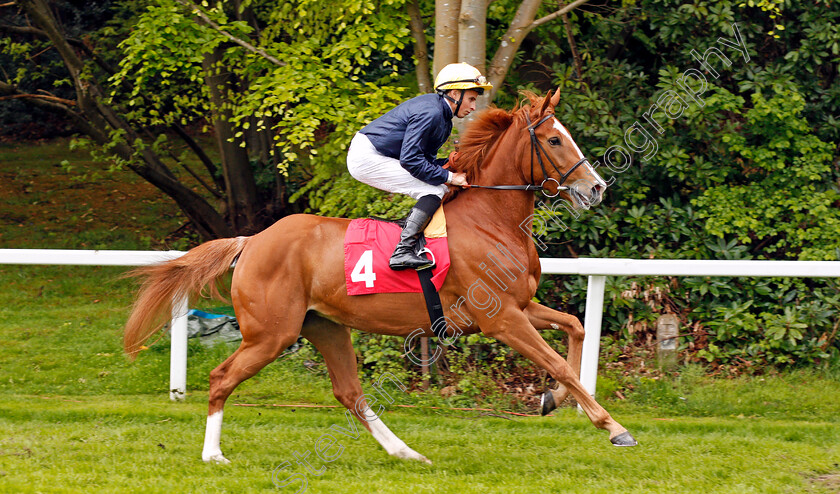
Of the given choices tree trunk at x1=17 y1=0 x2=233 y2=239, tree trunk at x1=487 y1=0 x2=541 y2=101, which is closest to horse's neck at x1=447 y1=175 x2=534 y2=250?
tree trunk at x1=487 y1=0 x2=541 y2=101

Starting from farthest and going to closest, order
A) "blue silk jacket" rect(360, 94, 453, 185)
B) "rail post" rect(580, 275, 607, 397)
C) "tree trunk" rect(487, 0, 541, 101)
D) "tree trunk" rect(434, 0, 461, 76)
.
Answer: "tree trunk" rect(487, 0, 541, 101), "tree trunk" rect(434, 0, 461, 76), "rail post" rect(580, 275, 607, 397), "blue silk jacket" rect(360, 94, 453, 185)

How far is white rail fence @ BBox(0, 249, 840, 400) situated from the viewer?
5918 millimetres

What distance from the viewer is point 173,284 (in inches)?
208

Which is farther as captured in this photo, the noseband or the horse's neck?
the horse's neck

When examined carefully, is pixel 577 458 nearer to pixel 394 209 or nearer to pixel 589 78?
pixel 394 209

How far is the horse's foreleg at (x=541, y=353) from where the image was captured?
4.59 metres

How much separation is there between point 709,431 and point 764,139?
3.53m

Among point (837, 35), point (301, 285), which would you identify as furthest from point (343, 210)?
point (837, 35)

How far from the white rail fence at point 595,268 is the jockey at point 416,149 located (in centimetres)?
150

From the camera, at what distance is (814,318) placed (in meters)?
7.11

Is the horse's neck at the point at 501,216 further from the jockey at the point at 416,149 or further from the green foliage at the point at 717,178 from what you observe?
the green foliage at the point at 717,178

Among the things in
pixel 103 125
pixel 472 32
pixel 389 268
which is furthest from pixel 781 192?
pixel 103 125

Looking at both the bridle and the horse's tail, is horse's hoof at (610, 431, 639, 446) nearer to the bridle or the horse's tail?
the bridle

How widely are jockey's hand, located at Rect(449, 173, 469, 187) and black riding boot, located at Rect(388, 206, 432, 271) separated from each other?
286 mm
